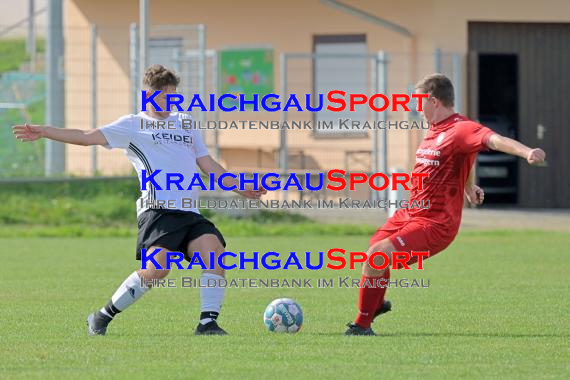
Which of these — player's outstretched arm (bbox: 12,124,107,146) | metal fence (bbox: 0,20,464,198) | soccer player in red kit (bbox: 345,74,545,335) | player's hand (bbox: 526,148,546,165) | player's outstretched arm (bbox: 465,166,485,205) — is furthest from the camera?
metal fence (bbox: 0,20,464,198)

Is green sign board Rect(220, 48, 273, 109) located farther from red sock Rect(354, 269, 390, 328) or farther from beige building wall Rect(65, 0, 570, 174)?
red sock Rect(354, 269, 390, 328)

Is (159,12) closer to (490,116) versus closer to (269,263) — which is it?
(490,116)

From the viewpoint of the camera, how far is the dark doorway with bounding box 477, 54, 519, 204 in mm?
24453

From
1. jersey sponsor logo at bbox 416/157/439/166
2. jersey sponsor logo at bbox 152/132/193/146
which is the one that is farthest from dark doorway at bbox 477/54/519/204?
jersey sponsor logo at bbox 152/132/193/146

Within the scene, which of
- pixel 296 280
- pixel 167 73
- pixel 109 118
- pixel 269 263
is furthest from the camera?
pixel 109 118

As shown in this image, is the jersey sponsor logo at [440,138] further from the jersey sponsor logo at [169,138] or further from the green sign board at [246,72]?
the green sign board at [246,72]

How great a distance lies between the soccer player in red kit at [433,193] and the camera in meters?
9.75

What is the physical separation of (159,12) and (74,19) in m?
1.87

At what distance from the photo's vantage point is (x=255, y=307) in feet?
38.6

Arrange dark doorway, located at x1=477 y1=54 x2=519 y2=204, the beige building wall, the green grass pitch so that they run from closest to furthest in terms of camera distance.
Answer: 1. the green grass pitch
2. the beige building wall
3. dark doorway, located at x1=477 y1=54 x2=519 y2=204

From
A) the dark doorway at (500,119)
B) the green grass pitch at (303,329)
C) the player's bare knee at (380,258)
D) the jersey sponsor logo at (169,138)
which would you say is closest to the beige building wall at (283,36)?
the dark doorway at (500,119)

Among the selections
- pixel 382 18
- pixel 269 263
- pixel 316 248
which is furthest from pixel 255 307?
pixel 382 18

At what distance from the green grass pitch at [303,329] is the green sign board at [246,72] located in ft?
24.8

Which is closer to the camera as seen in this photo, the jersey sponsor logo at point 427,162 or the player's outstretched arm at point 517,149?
the player's outstretched arm at point 517,149
